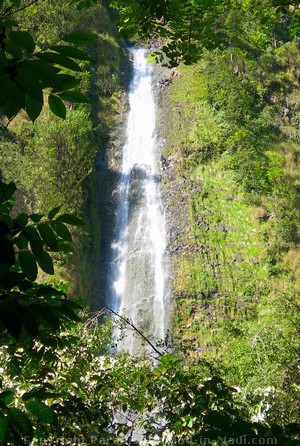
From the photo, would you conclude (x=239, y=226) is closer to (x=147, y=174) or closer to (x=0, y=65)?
(x=147, y=174)

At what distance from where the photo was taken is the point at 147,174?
19562 millimetres

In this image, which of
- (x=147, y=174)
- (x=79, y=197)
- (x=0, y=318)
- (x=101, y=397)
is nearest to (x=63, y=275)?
(x=79, y=197)

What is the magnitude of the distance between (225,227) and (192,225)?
121 cm

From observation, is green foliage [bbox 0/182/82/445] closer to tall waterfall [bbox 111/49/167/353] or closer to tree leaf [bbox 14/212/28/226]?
tree leaf [bbox 14/212/28/226]

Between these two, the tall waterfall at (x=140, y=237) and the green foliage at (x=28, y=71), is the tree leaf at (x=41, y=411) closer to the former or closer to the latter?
the green foliage at (x=28, y=71)

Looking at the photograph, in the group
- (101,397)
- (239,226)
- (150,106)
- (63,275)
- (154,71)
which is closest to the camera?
(101,397)

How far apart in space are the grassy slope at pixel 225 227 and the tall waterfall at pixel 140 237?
0.76m

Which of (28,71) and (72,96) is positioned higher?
(72,96)

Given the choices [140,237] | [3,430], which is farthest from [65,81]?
[140,237]

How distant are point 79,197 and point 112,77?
8324 millimetres

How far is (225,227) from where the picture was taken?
17.5 m

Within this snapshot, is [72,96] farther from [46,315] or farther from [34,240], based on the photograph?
[46,315]

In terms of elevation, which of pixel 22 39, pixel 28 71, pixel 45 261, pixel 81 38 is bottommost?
pixel 45 261

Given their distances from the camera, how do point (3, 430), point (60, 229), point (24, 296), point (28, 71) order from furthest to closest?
point (60, 229)
point (24, 296)
point (3, 430)
point (28, 71)
